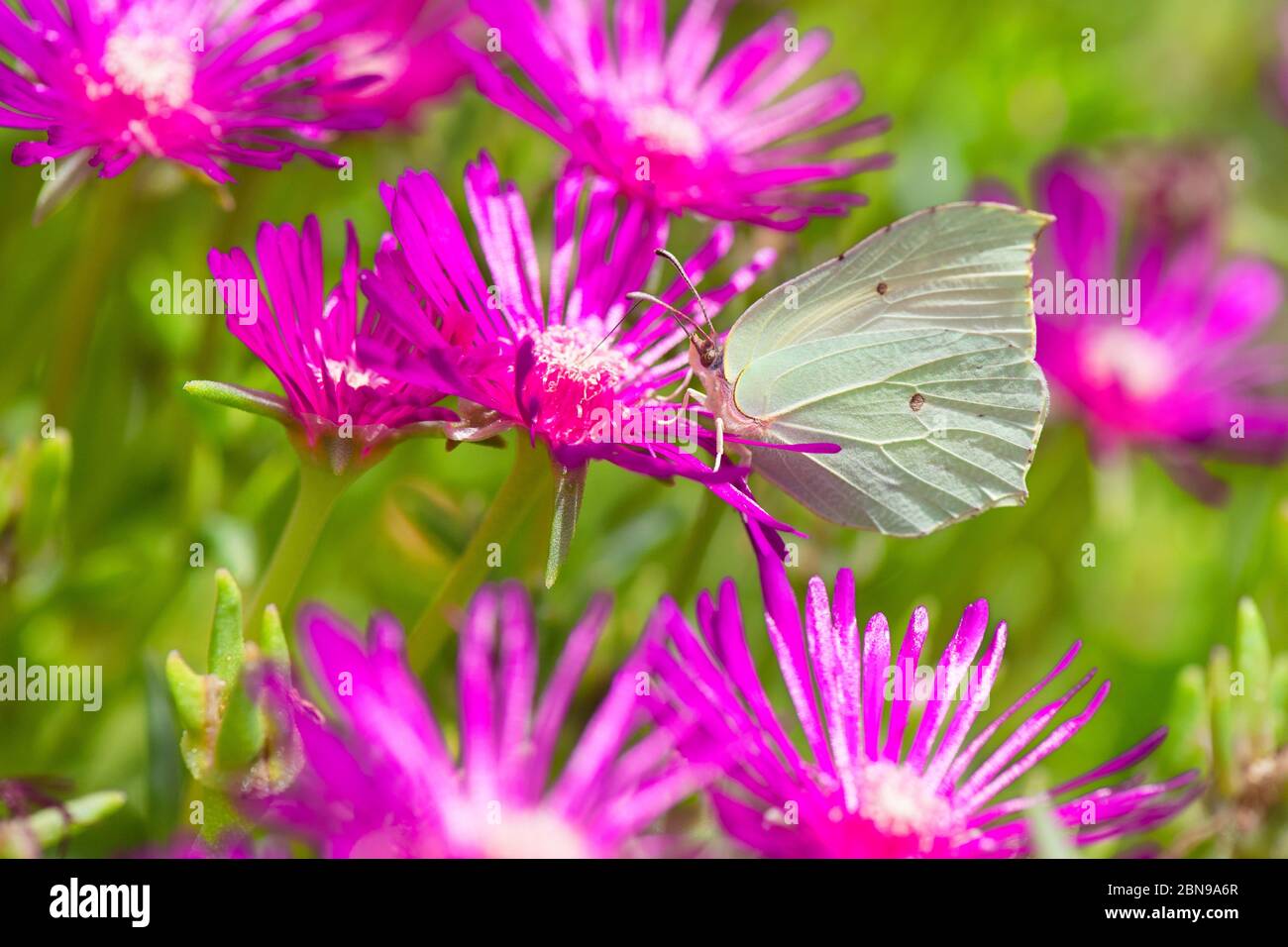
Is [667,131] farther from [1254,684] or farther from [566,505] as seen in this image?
[1254,684]

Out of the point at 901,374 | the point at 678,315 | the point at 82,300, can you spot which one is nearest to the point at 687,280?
the point at 678,315

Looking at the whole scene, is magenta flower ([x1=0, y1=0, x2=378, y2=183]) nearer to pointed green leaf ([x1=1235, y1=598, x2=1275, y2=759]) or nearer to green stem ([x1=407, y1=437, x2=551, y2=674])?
green stem ([x1=407, y1=437, x2=551, y2=674])

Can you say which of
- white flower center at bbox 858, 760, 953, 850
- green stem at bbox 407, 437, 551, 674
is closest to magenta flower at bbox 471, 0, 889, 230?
green stem at bbox 407, 437, 551, 674

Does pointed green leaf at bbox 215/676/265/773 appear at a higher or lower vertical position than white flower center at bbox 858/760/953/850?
higher

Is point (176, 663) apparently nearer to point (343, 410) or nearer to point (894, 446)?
point (343, 410)

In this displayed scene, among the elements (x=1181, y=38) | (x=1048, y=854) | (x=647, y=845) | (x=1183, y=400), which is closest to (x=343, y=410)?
(x=647, y=845)

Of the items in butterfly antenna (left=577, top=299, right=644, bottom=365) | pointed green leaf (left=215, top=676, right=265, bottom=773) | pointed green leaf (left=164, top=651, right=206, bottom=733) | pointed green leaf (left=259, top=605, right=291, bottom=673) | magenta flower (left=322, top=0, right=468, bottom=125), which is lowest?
pointed green leaf (left=215, top=676, right=265, bottom=773)

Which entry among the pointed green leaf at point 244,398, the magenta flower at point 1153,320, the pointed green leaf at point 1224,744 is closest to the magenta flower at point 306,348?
the pointed green leaf at point 244,398
